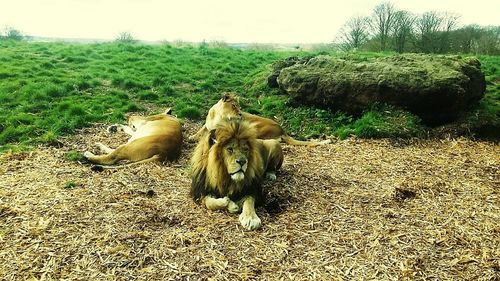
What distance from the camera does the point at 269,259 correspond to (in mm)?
4562

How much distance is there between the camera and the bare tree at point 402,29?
24731 millimetres

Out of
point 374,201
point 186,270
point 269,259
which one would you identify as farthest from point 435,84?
point 186,270

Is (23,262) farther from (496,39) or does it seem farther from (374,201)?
(496,39)

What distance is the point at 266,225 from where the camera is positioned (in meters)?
5.30

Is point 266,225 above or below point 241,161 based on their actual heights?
below

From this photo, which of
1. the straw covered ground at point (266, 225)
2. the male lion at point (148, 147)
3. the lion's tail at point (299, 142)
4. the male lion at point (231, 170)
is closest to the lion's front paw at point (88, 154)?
the male lion at point (148, 147)

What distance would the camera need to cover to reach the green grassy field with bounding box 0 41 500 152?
31.9ft

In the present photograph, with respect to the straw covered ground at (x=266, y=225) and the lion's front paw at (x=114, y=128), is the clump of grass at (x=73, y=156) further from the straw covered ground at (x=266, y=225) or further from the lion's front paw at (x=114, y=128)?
the lion's front paw at (x=114, y=128)

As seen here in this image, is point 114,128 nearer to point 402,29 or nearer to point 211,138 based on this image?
point 211,138

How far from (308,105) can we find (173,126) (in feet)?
13.4

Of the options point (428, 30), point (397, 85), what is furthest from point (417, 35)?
point (397, 85)

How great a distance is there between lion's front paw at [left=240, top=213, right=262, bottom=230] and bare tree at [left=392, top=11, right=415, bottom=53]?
72.1 ft

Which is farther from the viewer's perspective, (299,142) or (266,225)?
(299,142)

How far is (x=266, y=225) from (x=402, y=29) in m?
22.7
